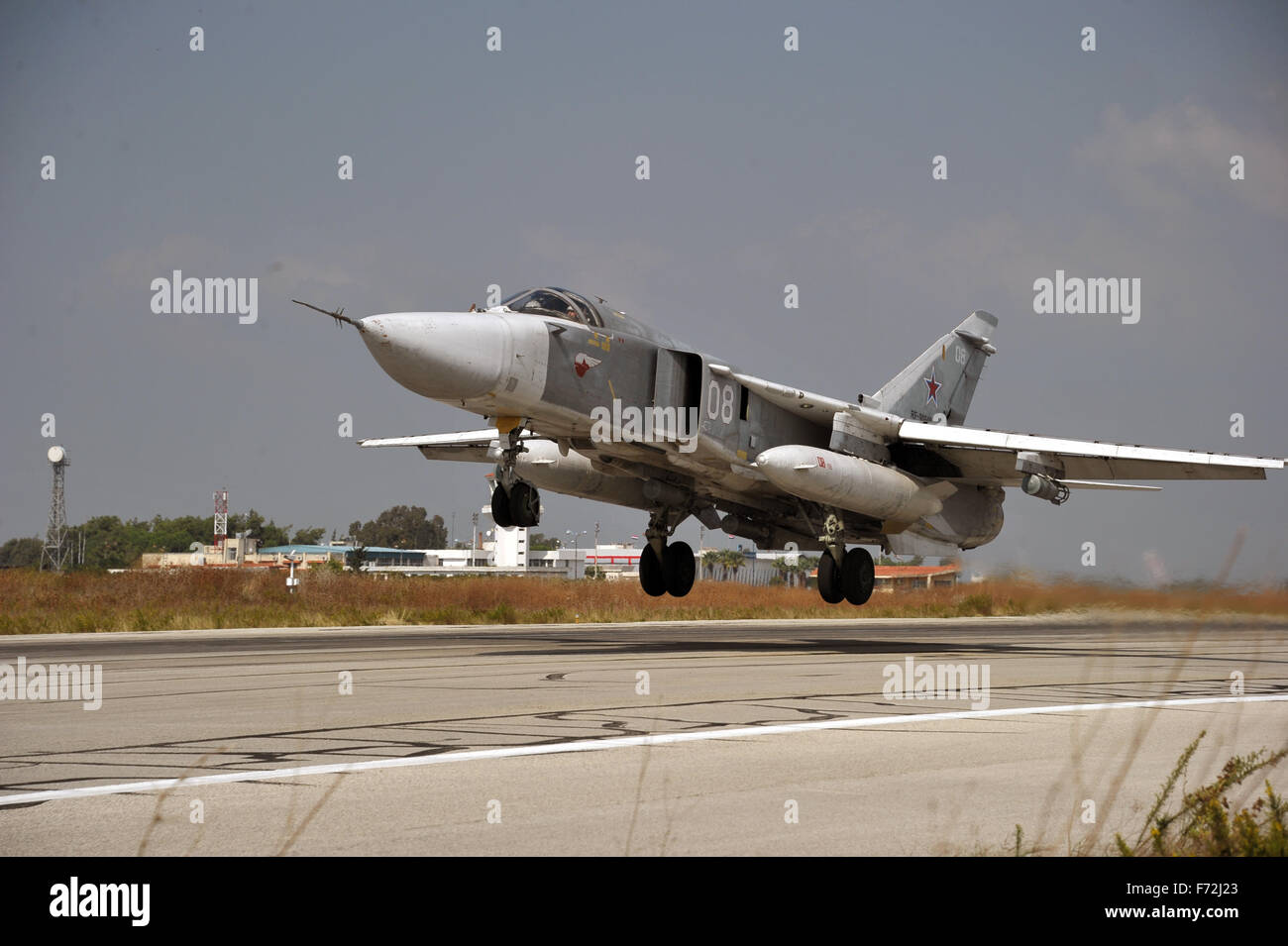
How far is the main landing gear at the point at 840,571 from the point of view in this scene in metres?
22.1

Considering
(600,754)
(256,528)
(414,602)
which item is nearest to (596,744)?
(600,754)

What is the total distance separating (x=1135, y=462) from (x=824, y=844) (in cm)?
1852

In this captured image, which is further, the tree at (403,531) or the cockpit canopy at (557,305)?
the tree at (403,531)

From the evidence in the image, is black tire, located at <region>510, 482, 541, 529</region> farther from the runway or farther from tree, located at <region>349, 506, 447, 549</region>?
tree, located at <region>349, 506, 447, 549</region>

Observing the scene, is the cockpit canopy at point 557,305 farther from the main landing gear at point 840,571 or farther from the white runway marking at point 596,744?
the white runway marking at point 596,744

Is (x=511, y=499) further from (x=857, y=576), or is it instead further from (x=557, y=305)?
(x=857, y=576)

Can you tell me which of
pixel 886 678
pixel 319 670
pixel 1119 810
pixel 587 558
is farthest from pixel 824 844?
pixel 587 558

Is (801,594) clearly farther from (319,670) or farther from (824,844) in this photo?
(824,844)

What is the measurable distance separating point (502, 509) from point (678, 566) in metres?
6.38

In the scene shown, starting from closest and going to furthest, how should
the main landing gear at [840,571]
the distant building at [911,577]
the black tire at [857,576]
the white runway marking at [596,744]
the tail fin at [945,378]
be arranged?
the white runway marking at [596,744]
the main landing gear at [840,571]
the black tire at [857,576]
the tail fin at [945,378]
the distant building at [911,577]

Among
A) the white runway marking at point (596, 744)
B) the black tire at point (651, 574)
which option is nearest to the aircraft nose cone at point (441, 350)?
the white runway marking at point (596, 744)

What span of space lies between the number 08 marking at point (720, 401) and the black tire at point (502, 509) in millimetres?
3737

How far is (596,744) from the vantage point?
823 centimetres

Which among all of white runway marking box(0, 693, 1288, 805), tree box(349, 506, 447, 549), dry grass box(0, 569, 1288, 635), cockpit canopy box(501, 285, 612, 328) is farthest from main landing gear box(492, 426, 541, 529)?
tree box(349, 506, 447, 549)
